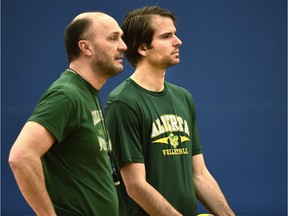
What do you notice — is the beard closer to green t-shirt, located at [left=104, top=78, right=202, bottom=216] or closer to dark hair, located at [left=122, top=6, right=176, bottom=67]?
green t-shirt, located at [left=104, top=78, right=202, bottom=216]

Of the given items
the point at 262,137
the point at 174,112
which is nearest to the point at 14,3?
the point at 262,137

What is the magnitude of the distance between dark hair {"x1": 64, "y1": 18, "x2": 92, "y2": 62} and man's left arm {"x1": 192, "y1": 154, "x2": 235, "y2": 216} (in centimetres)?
105

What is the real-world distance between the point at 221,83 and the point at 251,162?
0.75 m

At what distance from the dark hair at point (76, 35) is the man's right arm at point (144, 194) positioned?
660mm

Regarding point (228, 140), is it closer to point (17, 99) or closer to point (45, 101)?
point (17, 99)

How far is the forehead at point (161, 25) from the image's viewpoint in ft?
10.9

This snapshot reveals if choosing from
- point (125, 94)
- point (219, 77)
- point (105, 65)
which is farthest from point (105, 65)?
point (219, 77)

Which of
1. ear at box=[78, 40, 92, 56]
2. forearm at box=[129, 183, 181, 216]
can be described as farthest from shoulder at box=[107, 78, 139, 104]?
ear at box=[78, 40, 92, 56]

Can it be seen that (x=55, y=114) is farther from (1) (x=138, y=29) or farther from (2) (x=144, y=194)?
(1) (x=138, y=29)

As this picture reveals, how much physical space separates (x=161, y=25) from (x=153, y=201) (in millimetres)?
942

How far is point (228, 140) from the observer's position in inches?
225

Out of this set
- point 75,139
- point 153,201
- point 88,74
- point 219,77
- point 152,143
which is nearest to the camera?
point 75,139

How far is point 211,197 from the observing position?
132 inches

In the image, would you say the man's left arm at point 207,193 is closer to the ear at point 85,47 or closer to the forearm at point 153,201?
the forearm at point 153,201
